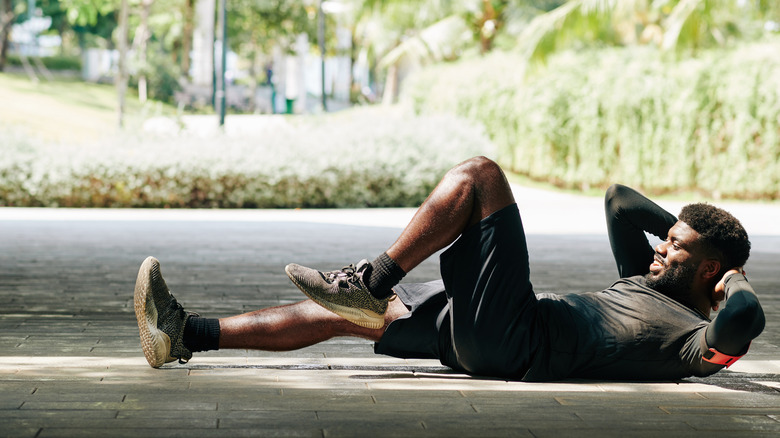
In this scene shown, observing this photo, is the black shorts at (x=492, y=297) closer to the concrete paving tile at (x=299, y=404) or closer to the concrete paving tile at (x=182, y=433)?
the concrete paving tile at (x=299, y=404)

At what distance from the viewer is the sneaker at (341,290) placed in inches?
145

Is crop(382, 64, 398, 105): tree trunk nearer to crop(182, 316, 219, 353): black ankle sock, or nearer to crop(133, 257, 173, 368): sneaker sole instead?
crop(182, 316, 219, 353): black ankle sock

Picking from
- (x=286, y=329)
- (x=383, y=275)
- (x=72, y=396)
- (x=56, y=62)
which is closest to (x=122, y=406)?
(x=72, y=396)

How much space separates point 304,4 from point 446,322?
3913cm

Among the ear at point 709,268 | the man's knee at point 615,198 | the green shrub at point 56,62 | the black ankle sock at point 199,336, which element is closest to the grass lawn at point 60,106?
the green shrub at point 56,62

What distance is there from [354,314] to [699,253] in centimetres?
136

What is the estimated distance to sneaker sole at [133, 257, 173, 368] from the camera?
12.1ft

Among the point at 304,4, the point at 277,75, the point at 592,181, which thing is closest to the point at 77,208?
the point at 592,181

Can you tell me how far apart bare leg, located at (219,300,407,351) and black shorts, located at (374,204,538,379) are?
30 centimetres

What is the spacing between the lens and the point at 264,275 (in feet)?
24.7

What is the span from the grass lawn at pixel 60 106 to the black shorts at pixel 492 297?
26.0 m

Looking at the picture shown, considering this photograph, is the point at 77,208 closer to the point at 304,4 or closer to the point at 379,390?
the point at 379,390

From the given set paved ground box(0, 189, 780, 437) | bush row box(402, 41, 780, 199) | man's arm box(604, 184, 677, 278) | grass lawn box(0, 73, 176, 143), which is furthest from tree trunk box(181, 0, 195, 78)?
man's arm box(604, 184, 677, 278)

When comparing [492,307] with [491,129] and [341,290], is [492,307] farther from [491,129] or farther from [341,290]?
[491,129]
